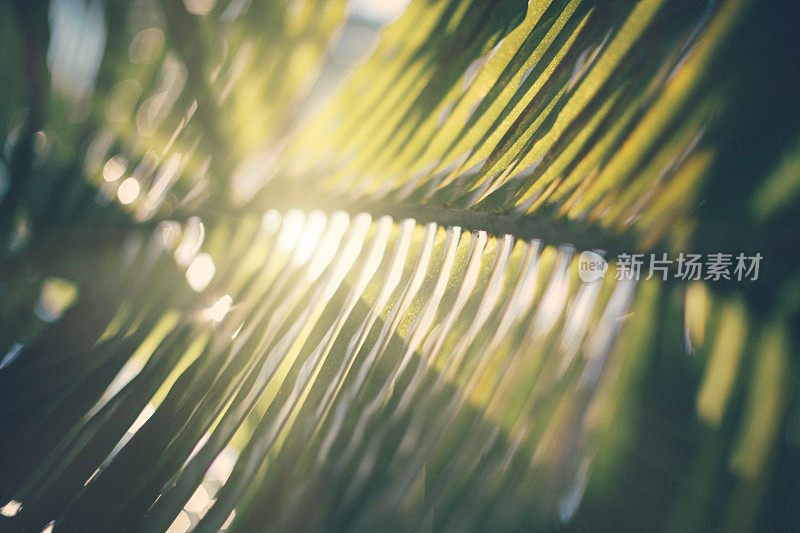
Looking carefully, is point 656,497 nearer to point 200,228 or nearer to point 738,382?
point 738,382

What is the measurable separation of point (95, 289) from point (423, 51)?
47 cm

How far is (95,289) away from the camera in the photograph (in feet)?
1.86

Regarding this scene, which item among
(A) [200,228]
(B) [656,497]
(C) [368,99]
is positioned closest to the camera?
(B) [656,497]

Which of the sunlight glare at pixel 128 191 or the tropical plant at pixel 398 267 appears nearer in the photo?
the tropical plant at pixel 398 267

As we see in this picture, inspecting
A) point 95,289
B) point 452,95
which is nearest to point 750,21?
point 452,95
